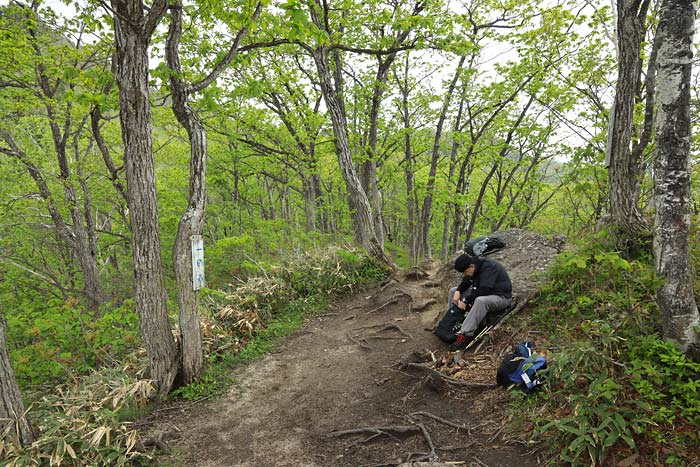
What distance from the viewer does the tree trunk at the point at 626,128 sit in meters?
4.30

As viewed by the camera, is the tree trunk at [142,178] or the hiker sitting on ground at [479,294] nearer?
the tree trunk at [142,178]

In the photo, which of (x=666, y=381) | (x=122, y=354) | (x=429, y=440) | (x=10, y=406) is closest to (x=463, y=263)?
(x=429, y=440)

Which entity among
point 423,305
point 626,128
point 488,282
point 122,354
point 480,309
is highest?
point 626,128

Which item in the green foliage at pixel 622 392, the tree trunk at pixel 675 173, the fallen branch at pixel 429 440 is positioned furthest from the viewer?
the fallen branch at pixel 429 440

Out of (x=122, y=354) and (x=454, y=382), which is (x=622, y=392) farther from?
(x=122, y=354)

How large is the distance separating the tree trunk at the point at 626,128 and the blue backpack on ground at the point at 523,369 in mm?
2094

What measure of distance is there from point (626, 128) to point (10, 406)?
291 inches

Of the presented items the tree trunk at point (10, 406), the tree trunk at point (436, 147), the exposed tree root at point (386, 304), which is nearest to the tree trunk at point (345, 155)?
the exposed tree root at point (386, 304)

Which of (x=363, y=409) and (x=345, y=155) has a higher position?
(x=345, y=155)

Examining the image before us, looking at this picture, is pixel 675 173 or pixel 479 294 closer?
pixel 675 173

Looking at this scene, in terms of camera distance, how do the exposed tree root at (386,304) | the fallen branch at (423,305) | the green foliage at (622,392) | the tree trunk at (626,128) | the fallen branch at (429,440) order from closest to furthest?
the green foliage at (622,392) → the fallen branch at (429,440) → the tree trunk at (626,128) → the fallen branch at (423,305) → the exposed tree root at (386,304)

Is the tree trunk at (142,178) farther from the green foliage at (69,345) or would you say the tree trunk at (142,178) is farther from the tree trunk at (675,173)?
the tree trunk at (675,173)

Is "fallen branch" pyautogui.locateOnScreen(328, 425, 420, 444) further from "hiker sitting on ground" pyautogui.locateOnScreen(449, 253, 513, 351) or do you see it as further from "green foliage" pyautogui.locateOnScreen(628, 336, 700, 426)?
"green foliage" pyautogui.locateOnScreen(628, 336, 700, 426)

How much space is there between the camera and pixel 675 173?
2811mm
